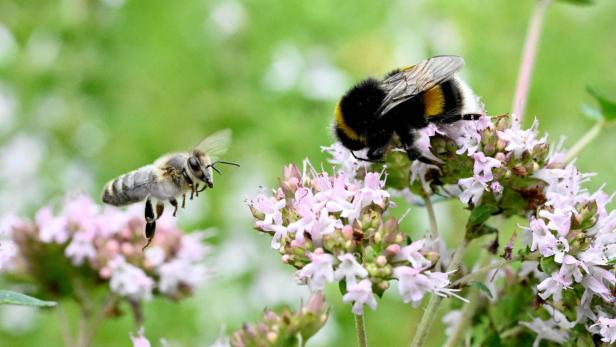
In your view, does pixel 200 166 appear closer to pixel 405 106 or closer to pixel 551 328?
pixel 405 106

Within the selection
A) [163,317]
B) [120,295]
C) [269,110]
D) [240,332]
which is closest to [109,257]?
[120,295]

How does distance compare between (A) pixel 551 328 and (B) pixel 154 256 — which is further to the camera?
(B) pixel 154 256

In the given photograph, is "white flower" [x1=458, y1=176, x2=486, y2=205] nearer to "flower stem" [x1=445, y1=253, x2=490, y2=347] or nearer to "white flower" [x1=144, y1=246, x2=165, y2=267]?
"flower stem" [x1=445, y1=253, x2=490, y2=347]

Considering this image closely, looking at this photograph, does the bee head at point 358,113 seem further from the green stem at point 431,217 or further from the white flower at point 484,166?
the white flower at point 484,166

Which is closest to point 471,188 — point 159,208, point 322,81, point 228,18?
point 159,208

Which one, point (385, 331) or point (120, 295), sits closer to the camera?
point (120, 295)

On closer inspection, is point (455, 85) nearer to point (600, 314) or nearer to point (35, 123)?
point (600, 314)
